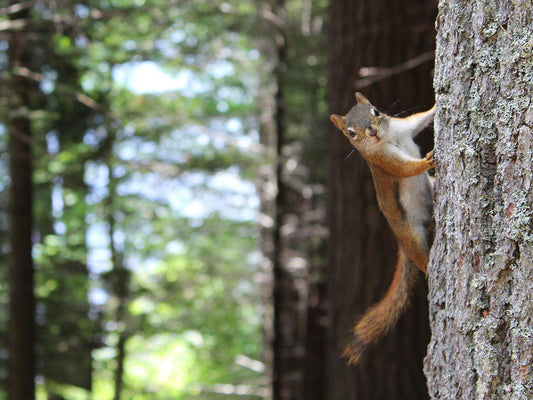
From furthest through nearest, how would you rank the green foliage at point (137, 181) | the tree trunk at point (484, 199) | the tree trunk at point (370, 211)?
1. the green foliage at point (137, 181)
2. the tree trunk at point (370, 211)
3. the tree trunk at point (484, 199)

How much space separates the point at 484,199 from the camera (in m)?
1.21

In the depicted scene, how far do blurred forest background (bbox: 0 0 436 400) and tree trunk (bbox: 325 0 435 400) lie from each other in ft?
0.04

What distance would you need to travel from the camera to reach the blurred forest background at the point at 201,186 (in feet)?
11.6

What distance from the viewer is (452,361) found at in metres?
1.30

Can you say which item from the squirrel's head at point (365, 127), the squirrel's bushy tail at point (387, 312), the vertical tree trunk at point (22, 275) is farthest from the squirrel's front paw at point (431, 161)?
the vertical tree trunk at point (22, 275)

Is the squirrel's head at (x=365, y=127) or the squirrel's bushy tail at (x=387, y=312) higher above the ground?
the squirrel's head at (x=365, y=127)

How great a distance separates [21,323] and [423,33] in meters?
4.85

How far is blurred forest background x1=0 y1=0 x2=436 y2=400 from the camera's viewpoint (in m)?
3.54

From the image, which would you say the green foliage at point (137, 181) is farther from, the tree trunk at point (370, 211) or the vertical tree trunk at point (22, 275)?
the tree trunk at point (370, 211)

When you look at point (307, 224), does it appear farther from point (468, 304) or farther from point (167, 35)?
point (468, 304)

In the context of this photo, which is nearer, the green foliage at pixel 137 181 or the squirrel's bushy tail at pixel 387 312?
the squirrel's bushy tail at pixel 387 312

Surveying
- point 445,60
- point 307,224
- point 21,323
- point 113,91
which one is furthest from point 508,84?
point 113,91

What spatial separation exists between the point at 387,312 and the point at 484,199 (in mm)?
466

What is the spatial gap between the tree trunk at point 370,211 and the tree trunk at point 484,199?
1908 millimetres
